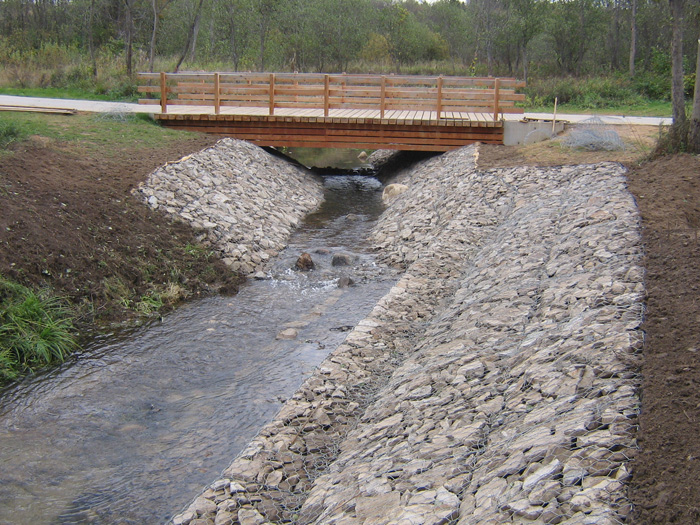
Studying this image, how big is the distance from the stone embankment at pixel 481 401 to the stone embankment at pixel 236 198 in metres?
3.85

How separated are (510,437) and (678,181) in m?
7.70

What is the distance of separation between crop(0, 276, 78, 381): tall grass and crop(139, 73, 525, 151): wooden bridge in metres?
10.2

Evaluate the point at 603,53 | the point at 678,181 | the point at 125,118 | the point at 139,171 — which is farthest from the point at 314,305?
the point at 603,53

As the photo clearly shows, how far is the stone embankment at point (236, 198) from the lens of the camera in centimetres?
1283

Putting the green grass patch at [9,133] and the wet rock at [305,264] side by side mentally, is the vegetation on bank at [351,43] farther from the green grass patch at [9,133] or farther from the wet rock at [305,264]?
the wet rock at [305,264]

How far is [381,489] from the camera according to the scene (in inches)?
201

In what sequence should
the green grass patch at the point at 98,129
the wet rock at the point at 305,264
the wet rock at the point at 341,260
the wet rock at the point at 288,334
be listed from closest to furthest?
the wet rock at the point at 288,334 → the wet rock at the point at 305,264 → the wet rock at the point at 341,260 → the green grass patch at the point at 98,129

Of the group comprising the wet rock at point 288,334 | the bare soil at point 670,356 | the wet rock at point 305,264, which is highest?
the bare soil at point 670,356

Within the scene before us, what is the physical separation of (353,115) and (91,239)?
956 cm

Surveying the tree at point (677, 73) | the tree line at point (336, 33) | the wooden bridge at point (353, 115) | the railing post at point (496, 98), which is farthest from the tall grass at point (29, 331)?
the tree line at point (336, 33)

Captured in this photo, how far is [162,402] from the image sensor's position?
775cm

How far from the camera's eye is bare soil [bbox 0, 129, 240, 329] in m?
9.77

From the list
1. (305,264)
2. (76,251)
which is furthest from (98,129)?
(305,264)

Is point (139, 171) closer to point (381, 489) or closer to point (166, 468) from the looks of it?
point (166, 468)
